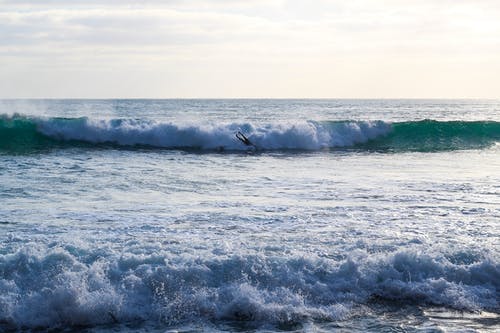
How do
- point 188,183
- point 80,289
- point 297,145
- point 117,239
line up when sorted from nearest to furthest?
point 80,289 < point 117,239 < point 188,183 < point 297,145

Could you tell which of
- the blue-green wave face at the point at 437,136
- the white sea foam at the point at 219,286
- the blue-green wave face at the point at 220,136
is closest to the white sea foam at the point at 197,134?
the blue-green wave face at the point at 220,136

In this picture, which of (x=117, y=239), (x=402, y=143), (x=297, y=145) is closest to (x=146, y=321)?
(x=117, y=239)

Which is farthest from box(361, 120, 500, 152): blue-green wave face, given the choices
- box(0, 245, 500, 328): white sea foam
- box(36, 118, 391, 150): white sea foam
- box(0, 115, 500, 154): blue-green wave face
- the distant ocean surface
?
box(0, 245, 500, 328): white sea foam

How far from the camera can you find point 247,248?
25.3 ft

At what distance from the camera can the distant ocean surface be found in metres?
6.16

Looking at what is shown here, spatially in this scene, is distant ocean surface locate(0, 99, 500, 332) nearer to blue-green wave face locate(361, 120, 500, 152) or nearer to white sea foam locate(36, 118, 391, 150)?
white sea foam locate(36, 118, 391, 150)

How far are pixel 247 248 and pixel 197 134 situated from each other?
1692 centimetres

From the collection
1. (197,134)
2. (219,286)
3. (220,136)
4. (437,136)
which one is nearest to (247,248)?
(219,286)

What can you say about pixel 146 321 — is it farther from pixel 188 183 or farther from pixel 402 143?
pixel 402 143

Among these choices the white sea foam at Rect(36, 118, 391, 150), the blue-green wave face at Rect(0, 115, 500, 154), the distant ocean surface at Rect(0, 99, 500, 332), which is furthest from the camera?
the white sea foam at Rect(36, 118, 391, 150)

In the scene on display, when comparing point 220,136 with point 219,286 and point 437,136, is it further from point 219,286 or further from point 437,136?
point 219,286

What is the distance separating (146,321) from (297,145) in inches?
722

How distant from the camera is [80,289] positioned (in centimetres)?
638

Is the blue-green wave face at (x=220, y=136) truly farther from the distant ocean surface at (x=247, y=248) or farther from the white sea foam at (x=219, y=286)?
the white sea foam at (x=219, y=286)
